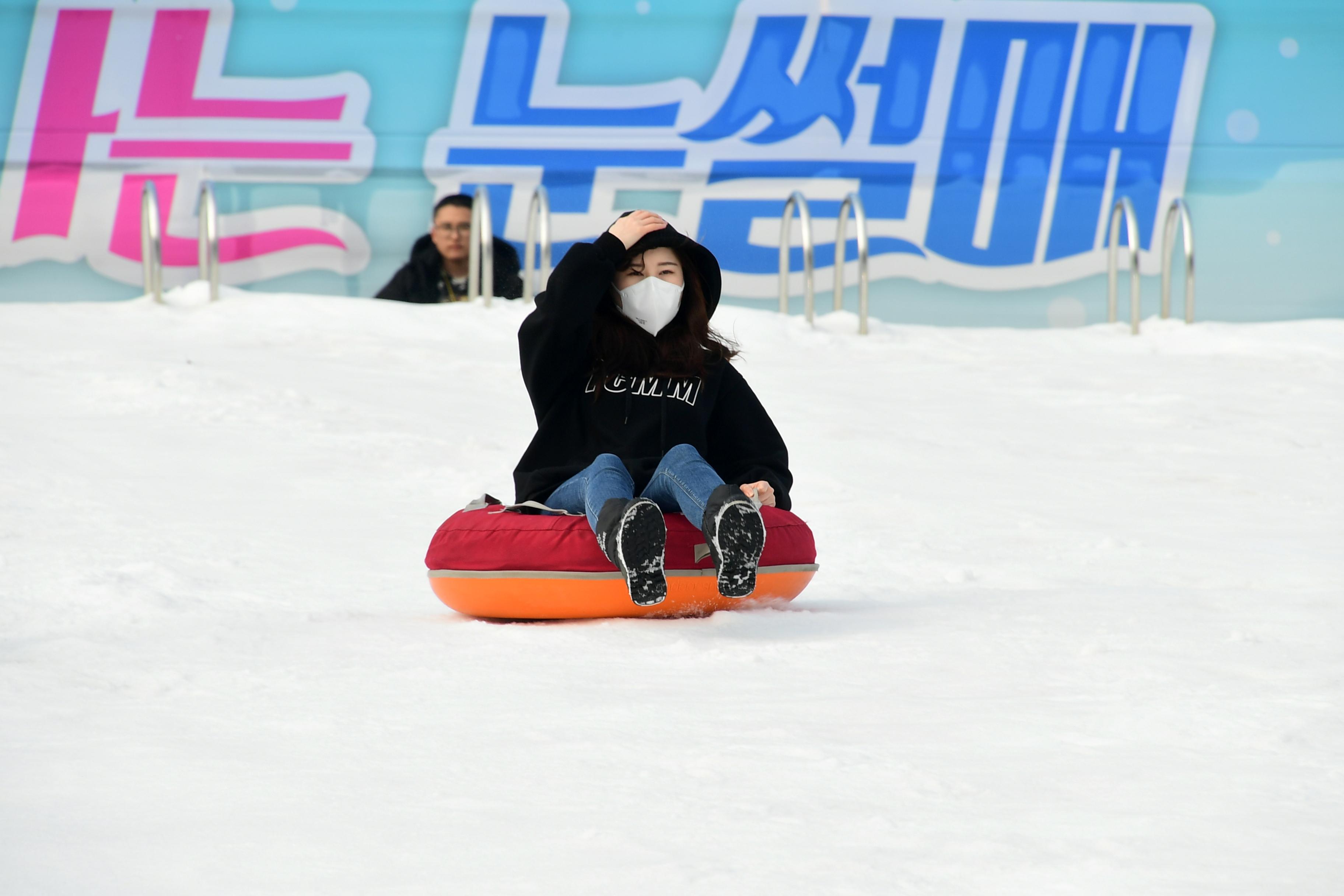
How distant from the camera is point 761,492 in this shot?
311 centimetres

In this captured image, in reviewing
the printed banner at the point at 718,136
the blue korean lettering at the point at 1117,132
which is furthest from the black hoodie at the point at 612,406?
the blue korean lettering at the point at 1117,132

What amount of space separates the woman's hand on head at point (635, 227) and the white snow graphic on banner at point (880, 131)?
21.4 ft

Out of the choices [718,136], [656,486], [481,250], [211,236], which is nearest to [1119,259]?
[718,136]

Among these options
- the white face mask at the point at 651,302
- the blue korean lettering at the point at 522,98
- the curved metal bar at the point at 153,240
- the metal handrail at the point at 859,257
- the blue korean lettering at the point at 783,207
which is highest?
the blue korean lettering at the point at 522,98

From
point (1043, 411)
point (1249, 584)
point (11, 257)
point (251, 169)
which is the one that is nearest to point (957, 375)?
point (1043, 411)

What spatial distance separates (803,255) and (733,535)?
7.33 m

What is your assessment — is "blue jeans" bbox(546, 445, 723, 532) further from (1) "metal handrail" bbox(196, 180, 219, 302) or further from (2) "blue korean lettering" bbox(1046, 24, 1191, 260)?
(2) "blue korean lettering" bbox(1046, 24, 1191, 260)

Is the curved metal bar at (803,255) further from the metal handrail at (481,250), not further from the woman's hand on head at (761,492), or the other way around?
the woman's hand on head at (761,492)

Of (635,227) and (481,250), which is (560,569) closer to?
(635,227)

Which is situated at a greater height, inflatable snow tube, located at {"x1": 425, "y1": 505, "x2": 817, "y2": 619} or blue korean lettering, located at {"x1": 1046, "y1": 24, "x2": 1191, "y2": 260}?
blue korean lettering, located at {"x1": 1046, "y1": 24, "x2": 1191, "y2": 260}

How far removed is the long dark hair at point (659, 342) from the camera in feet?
10.7

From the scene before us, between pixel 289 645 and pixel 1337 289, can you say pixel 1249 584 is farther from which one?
pixel 1337 289

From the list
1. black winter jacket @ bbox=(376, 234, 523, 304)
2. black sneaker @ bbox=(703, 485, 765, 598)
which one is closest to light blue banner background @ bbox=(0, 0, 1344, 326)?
black winter jacket @ bbox=(376, 234, 523, 304)

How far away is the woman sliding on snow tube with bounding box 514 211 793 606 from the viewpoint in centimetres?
314
